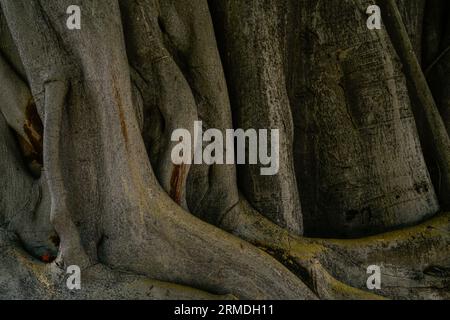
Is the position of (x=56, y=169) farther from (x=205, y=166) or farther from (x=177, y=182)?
(x=205, y=166)

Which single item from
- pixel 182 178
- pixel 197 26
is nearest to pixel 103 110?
pixel 182 178

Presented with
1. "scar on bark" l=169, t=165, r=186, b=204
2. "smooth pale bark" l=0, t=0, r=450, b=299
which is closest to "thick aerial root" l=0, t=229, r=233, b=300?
"smooth pale bark" l=0, t=0, r=450, b=299

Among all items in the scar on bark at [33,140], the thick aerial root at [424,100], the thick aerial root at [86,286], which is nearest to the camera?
the thick aerial root at [86,286]

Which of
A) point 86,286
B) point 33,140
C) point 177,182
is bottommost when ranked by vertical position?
point 86,286

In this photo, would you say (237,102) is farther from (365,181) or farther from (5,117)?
(5,117)

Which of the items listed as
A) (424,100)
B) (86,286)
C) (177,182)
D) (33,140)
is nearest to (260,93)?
(177,182)

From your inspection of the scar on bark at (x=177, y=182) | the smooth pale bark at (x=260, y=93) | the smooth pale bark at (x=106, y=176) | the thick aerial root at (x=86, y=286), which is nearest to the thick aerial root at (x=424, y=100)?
the smooth pale bark at (x=260, y=93)

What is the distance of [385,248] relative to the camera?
393 centimetres

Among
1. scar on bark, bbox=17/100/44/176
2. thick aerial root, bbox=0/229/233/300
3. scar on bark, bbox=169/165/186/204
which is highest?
scar on bark, bbox=17/100/44/176

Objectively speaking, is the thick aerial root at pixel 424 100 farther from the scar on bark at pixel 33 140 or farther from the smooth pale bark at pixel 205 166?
the scar on bark at pixel 33 140

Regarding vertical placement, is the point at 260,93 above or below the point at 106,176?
above

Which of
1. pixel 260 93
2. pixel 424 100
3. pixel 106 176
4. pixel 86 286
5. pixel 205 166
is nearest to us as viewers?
pixel 86 286

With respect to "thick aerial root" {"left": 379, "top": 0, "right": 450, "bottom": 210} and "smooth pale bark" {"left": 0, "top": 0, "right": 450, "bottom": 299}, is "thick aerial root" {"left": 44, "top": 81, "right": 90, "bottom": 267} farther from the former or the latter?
"thick aerial root" {"left": 379, "top": 0, "right": 450, "bottom": 210}
